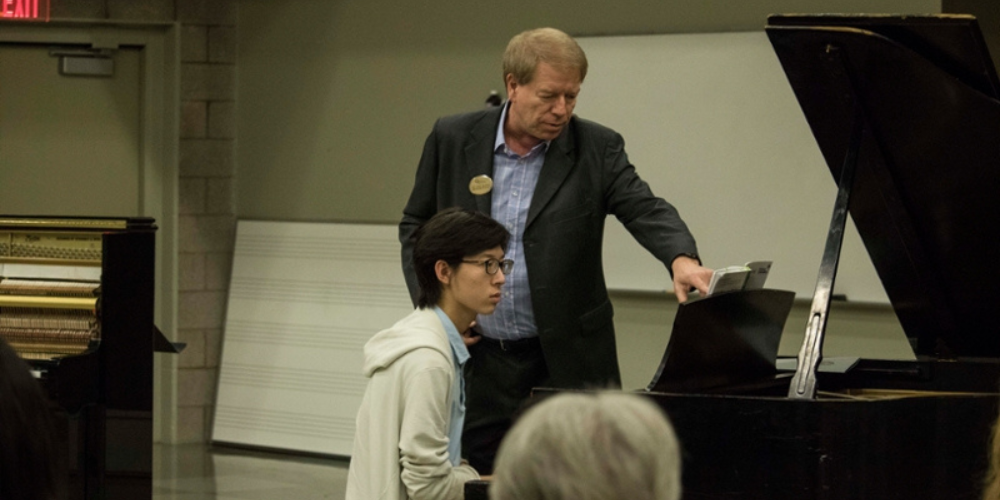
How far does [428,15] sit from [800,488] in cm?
460

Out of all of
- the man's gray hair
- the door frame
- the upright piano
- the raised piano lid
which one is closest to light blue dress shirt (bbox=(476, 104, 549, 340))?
the man's gray hair

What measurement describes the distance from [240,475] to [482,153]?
3437 millimetres

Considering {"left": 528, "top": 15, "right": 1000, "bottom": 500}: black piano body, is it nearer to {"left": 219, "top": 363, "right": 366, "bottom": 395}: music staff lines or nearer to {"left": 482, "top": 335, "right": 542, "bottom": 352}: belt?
{"left": 482, "top": 335, "right": 542, "bottom": 352}: belt

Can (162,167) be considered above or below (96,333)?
above

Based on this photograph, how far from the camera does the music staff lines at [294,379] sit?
7164mm

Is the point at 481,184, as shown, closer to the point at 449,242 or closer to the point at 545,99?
the point at 545,99

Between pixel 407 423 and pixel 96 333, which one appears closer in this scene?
pixel 407 423

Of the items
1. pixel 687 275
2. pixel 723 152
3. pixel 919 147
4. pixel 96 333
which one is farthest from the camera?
pixel 723 152

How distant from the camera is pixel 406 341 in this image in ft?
9.84

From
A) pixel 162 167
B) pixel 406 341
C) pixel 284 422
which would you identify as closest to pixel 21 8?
pixel 162 167

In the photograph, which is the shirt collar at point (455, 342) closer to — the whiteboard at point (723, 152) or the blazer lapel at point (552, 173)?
the blazer lapel at point (552, 173)

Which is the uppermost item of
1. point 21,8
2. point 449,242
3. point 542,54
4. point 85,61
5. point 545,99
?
point 21,8

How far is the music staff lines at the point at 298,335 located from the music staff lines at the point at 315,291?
14 centimetres

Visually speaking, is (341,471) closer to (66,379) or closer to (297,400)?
(297,400)
